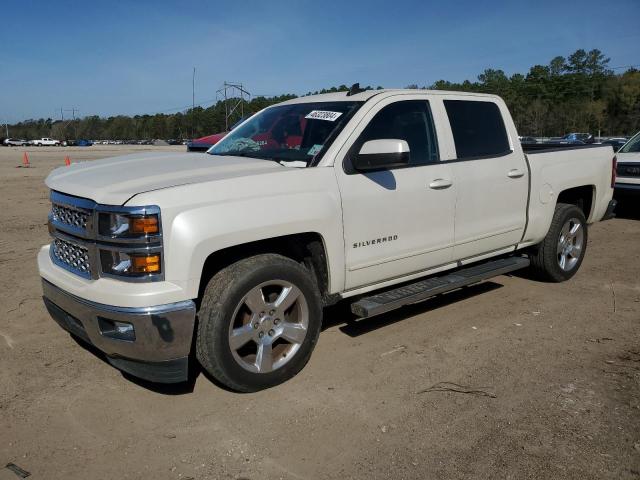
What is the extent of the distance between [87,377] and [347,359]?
1.81 metres

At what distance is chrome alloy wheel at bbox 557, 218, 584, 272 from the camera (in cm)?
578

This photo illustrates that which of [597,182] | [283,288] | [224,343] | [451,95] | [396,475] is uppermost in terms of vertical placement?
[451,95]

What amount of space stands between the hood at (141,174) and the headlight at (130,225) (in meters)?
0.08

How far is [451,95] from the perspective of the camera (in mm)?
4664

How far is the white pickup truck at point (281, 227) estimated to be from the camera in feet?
9.89

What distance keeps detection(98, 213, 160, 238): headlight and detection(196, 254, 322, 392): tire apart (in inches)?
21.1

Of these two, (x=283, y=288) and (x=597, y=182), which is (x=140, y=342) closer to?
(x=283, y=288)

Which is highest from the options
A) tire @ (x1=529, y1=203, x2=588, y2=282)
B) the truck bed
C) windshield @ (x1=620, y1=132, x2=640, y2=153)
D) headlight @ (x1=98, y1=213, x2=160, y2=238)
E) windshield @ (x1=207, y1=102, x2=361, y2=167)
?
windshield @ (x1=207, y1=102, x2=361, y2=167)

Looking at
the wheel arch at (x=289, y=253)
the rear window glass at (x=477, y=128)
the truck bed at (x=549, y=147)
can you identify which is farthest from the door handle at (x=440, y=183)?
the truck bed at (x=549, y=147)

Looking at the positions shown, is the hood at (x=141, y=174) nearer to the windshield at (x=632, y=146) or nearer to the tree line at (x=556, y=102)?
the windshield at (x=632, y=146)

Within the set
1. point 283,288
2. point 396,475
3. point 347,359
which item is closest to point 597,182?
point 347,359

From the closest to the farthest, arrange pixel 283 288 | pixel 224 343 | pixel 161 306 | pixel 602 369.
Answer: pixel 161 306, pixel 224 343, pixel 283 288, pixel 602 369

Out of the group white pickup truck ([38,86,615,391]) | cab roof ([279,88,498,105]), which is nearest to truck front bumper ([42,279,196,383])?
white pickup truck ([38,86,615,391])

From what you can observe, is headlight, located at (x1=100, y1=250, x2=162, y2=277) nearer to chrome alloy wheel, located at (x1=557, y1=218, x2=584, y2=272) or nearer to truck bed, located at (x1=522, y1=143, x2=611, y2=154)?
truck bed, located at (x1=522, y1=143, x2=611, y2=154)
